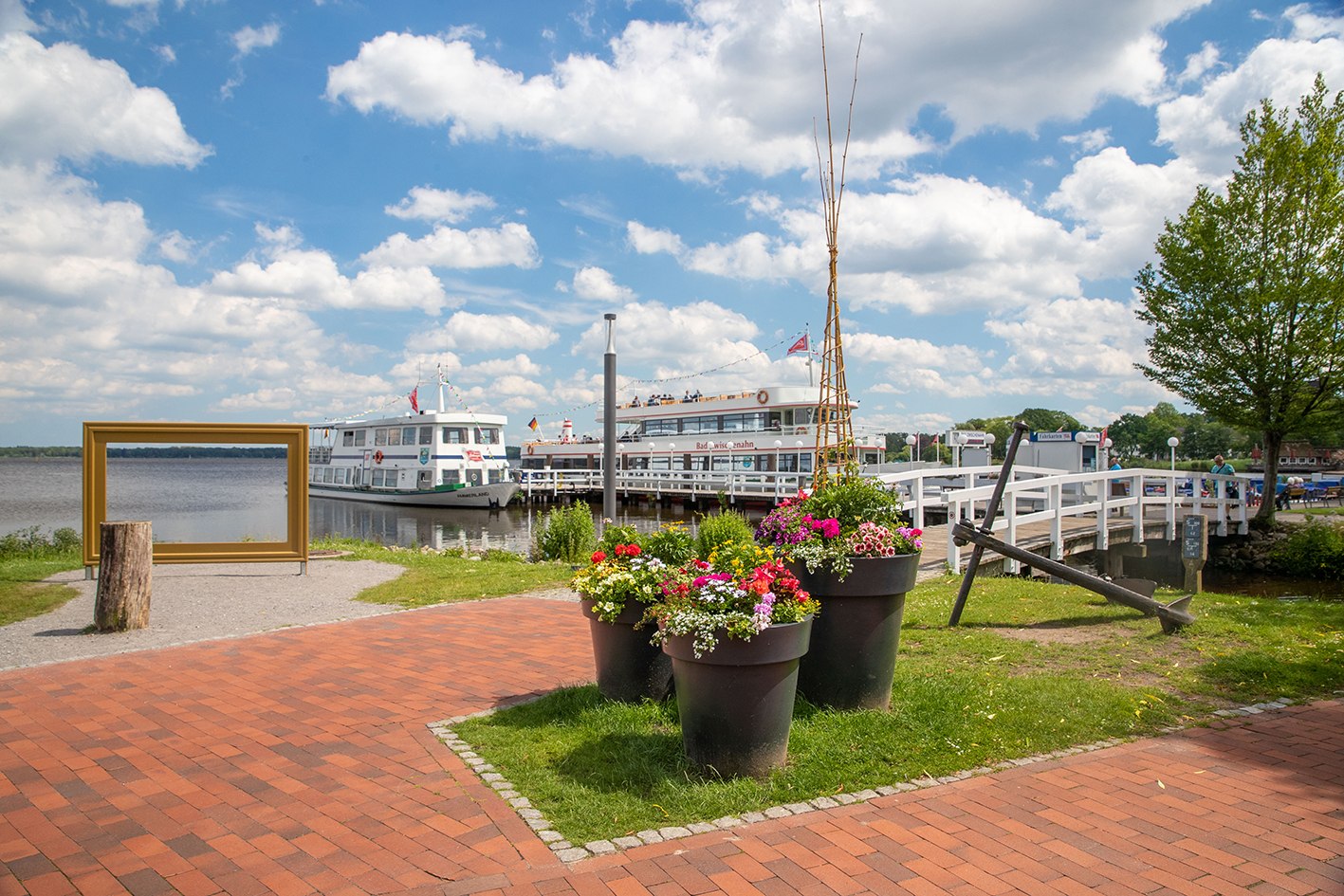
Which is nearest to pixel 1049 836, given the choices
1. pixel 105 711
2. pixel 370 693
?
pixel 370 693

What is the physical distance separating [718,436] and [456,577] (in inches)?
1130

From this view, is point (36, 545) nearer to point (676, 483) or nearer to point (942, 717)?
point (942, 717)

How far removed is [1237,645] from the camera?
6.47 m

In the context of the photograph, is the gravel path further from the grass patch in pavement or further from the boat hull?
the boat hull

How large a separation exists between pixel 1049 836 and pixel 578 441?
47014mm

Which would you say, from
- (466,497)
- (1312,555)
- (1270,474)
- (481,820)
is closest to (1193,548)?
(1312,555)

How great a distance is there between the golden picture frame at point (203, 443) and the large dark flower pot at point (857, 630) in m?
8.64

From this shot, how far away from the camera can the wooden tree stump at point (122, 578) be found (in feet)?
25.6

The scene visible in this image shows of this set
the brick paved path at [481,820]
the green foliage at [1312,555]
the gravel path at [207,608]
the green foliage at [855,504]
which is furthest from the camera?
the green foliage at [1312,555]

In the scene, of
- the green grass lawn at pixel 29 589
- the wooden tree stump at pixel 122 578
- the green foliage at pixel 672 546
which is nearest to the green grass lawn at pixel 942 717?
the green foliage at pixel 672 546

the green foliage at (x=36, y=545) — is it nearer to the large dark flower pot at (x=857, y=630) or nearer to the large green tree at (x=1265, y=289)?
the large dark flower pot at (x=857, y=630)

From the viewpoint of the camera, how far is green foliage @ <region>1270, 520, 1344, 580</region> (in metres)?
16.7

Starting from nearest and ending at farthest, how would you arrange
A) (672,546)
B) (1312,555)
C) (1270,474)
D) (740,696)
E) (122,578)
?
(740,696), (672,546), (122,578), (1312,555), (1270,474)

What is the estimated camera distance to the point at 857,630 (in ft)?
15.2
